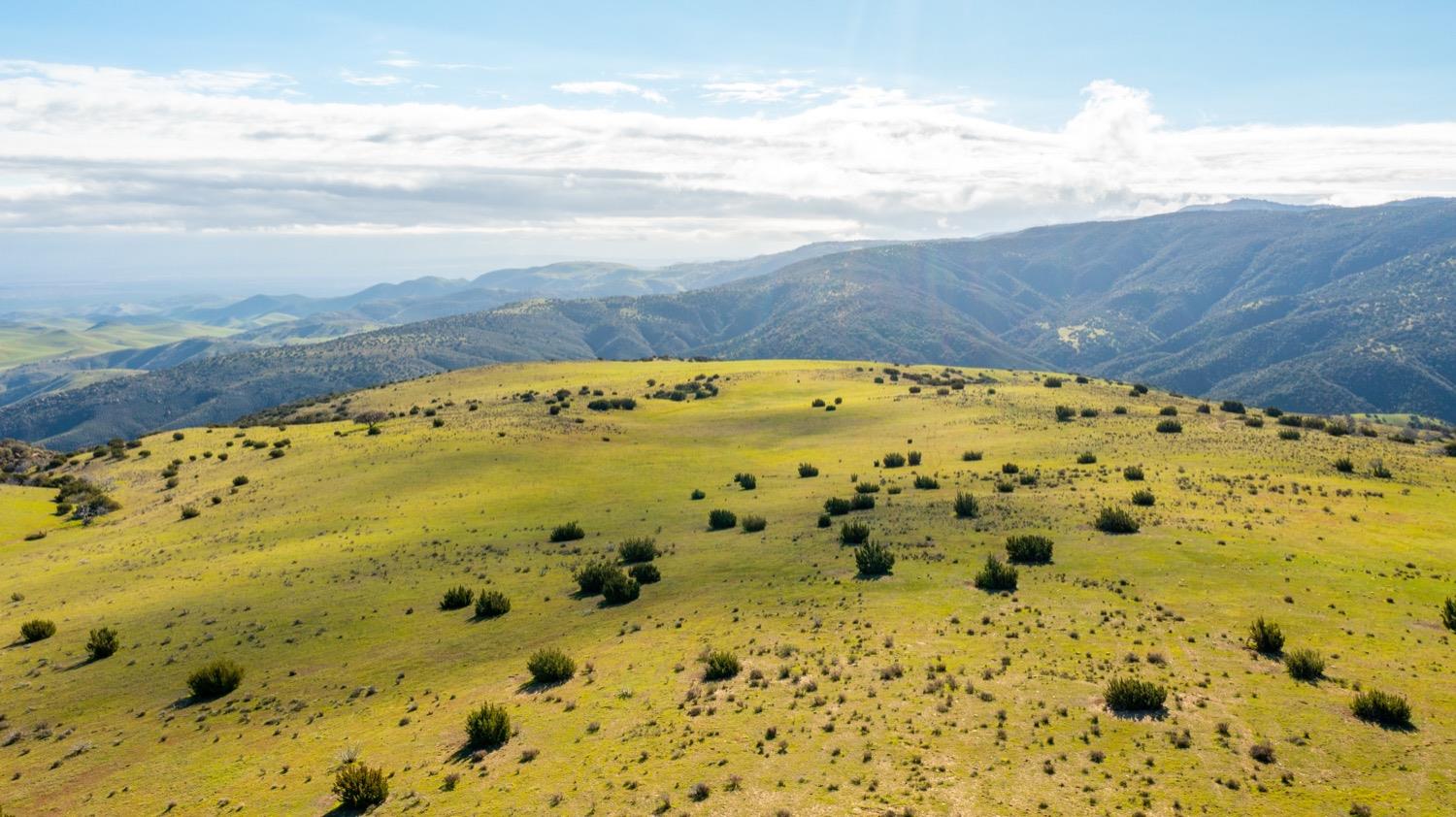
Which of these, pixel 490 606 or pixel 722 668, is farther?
pixel 490 606

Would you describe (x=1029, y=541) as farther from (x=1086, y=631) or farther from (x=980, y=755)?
(x=980, y=755)

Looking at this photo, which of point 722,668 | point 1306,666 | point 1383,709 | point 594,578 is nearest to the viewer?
point 1383,709

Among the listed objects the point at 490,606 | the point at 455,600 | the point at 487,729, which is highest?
the point at 487,729

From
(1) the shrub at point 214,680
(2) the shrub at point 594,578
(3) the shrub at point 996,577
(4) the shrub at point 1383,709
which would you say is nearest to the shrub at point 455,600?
(2) the shrub at point 594,578

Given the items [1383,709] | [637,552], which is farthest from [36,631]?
[1383,709]

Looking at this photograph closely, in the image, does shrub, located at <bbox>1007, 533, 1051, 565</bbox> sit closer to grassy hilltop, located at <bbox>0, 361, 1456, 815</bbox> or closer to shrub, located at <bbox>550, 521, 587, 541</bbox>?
grassy hilltop, located at <bbox>0, 361, 1456, 815</bbox>

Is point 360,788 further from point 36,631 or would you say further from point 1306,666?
point 1306,666
